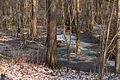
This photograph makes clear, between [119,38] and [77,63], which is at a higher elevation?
[119,38]

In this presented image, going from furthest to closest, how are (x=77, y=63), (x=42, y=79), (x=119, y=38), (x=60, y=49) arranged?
1. (x=60, y=49)
2. (x=77, y=63)
3. (x=119, y=38)
4. (x=42, y=79)

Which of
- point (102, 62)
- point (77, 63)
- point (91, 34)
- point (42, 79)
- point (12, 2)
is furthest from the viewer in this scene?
point (12, 2)

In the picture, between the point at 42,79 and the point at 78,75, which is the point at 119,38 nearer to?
the point at 78,75

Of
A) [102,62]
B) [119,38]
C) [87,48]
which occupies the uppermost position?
[102,62]

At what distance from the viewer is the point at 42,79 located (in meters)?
11.6

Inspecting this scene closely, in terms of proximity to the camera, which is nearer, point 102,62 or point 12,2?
point 102,62

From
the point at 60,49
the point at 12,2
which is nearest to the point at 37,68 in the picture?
the point at 60,49

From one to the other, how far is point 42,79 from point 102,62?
29.2ft

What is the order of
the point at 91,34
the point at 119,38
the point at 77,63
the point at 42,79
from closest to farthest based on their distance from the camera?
the point at 42,79
the point at 119,38
the point at 77,63
the point at 91,34

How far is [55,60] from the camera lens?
46.2ft

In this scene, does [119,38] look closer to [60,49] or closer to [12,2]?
[60,49]

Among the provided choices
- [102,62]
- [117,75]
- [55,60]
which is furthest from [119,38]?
[102,62]

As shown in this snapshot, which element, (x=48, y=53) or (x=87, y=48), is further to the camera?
(x=87, y=48)

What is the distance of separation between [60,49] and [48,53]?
311 inches
